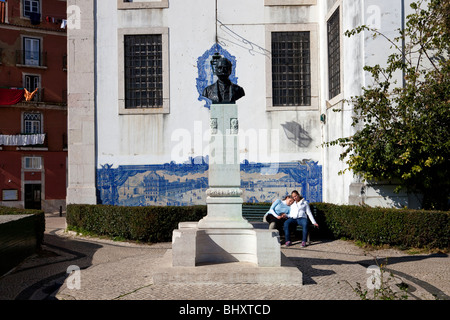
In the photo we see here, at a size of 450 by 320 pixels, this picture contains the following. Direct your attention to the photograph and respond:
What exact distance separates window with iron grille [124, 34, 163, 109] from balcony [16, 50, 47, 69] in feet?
60.9

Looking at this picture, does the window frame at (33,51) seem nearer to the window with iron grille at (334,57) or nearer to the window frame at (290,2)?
the window frame at (290,2)

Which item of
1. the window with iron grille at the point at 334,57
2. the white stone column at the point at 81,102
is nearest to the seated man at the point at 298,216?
the window with iron grille at the point at 334,57

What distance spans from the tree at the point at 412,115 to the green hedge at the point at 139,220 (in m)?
4.56

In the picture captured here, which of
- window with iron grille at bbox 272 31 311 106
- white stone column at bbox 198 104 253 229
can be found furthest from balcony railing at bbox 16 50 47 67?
white stone column at bbox 198 104 253 229

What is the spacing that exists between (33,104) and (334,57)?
22.9m

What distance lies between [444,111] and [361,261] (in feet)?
13.4

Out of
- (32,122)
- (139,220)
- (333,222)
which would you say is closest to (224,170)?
(139,220)

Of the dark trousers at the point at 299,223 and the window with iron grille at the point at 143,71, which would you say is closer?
the dark trousers at the point at 299,223

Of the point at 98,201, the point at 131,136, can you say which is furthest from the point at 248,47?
the point at 98,201

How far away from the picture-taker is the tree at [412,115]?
1095 cm

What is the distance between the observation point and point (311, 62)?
15633mm

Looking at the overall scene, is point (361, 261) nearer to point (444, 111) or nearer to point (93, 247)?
point (444, 111)
